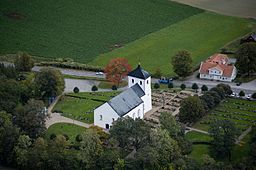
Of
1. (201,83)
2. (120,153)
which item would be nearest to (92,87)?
(201,83)

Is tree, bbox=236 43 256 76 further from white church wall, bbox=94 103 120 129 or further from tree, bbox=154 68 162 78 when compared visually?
white church wall, bbox=94 103 120 129

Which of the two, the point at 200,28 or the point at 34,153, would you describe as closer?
the point at 34,153

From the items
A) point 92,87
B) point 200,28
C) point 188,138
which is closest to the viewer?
point 188,138

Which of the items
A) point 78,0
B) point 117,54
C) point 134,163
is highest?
point 78,0

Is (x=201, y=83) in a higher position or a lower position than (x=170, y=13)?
lower

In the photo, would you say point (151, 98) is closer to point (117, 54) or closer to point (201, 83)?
point (201, 83)

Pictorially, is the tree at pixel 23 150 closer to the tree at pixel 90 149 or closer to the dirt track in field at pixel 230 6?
the tree at pixel 90 149

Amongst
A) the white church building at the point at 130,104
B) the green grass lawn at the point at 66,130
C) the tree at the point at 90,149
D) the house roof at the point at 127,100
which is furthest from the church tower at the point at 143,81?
the tree at the point at 90,149

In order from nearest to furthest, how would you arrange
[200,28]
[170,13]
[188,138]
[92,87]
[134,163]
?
[134,163], [188,138], [92,87], [200,28], [170,13]
